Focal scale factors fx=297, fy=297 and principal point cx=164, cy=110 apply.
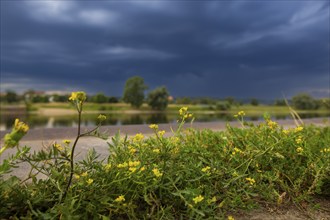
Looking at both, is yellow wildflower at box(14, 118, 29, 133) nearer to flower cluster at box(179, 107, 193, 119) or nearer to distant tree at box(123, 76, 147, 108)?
flower cluster at box(179, 107, 193, 119)

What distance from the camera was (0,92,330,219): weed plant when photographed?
3.98 feet

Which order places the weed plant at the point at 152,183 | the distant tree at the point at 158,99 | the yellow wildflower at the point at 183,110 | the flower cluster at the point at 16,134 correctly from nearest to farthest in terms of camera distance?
the flower cluster at the point at 16,134 < the weed plant at the point at 152,183 < the yellow wildflower at the point at 183,110 < the distant tree at the point at 158,99

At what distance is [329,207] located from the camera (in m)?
1.75

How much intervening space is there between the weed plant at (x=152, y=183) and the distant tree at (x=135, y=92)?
11.0 metres

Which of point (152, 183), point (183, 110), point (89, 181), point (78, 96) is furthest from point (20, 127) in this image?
point (183, 110)

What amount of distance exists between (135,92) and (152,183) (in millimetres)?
12560

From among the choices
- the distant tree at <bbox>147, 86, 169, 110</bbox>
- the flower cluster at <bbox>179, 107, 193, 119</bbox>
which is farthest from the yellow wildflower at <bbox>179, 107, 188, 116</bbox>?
the distant tree at <bbox>147, 86, 169, 110</bbox>

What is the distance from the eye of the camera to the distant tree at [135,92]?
13016 millimetres

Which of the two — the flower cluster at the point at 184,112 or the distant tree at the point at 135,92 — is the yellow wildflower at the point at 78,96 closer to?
the flower cluster at the point at 184,112

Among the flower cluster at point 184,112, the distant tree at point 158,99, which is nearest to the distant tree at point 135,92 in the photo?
the distant tree at point 158,99

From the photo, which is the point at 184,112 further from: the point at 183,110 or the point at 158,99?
the point at 158,99

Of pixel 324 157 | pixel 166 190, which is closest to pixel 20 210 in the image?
pixel 166 190

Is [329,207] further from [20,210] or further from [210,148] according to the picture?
[20,210]

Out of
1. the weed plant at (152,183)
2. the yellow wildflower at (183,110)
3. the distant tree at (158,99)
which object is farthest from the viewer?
the distant tree at (158,99)
